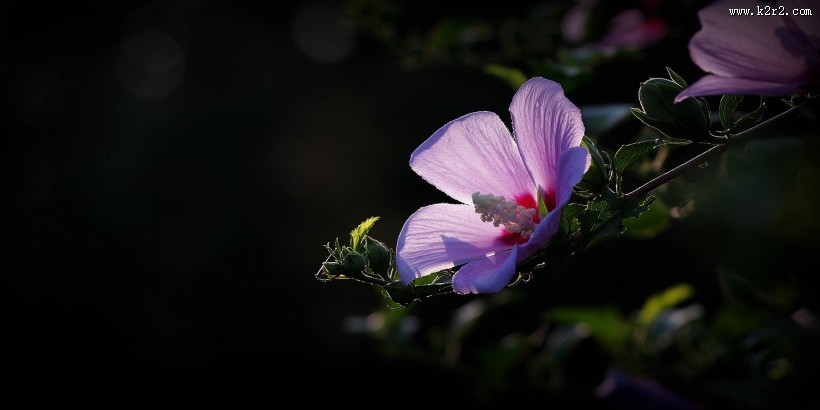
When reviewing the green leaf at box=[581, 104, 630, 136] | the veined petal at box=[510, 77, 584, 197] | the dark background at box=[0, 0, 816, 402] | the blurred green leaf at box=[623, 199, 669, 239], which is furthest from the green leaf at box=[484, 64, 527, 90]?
the dark background at box=[0, 0, 816, 402]

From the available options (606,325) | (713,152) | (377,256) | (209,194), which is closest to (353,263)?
(377,256)

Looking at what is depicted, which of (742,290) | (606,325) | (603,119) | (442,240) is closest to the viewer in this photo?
(442,240)

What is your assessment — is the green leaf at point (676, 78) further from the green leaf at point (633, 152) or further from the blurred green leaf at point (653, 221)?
→ the blurred green leaf at point (653, 221)

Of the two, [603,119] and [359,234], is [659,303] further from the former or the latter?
[359,234]

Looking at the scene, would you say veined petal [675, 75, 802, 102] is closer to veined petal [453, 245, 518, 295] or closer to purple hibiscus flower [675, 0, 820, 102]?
purple hibiscus flower [675, 0, 820, 102]

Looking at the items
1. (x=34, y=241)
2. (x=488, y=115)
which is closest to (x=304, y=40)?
(x=34, y=241)

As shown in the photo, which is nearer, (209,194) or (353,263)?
(353,263)

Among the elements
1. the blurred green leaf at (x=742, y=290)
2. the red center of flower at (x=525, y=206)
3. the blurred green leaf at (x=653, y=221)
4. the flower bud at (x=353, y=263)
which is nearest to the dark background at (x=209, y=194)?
the blurred green leaf at (x=653, y=221)
